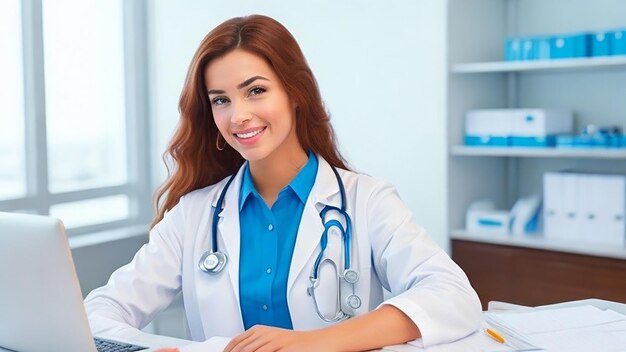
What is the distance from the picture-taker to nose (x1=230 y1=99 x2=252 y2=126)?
70.3 inches

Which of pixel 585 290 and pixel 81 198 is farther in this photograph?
pixel 81 198

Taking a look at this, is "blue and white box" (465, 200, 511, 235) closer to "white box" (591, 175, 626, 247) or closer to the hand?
"white box" (591, 175, 626, 247)

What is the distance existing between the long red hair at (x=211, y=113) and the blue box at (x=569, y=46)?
163cm

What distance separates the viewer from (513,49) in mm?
3471

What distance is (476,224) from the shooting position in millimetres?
3547

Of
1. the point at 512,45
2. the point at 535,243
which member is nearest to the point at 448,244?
the point at 535,243

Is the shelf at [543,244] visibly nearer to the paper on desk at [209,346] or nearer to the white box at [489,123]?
the white box at [489,123]

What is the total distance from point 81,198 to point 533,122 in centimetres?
227

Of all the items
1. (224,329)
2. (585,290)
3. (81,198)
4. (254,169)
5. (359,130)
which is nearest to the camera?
(224,329)

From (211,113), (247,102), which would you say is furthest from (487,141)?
(247,102)

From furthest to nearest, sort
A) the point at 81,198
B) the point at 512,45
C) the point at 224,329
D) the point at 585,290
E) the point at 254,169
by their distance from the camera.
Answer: the point at 81,198 → the point at 512,45 → the point at 585,290 → the point at 254,169 → the point at 224,329

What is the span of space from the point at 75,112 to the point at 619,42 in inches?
102

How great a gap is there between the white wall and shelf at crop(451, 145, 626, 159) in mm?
108

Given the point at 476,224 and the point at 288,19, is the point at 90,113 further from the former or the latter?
the point at 476,224
